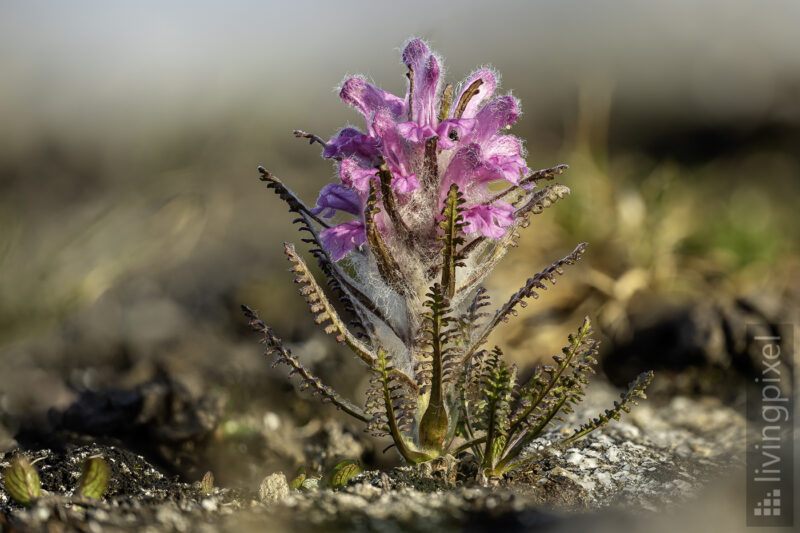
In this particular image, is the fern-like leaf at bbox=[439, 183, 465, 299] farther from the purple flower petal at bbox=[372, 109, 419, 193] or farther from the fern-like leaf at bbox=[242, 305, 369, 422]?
the fern-like leaf at bbox=[242, 305, 369, 422]

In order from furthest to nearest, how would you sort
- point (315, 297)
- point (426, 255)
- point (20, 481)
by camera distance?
point (426, 255) < point (315, 297) < point (20, 481)

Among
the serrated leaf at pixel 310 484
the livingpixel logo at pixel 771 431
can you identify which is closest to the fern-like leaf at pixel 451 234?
the serrated leaf at pixel 310 484

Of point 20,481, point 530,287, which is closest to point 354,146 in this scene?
point 530,287

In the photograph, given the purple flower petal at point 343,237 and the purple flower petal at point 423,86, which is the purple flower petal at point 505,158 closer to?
the purple flower petal at point 423,86

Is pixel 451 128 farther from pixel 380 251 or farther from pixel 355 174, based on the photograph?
pixel 380 251

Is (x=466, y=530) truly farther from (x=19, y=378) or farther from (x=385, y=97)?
(x=19, y=378)

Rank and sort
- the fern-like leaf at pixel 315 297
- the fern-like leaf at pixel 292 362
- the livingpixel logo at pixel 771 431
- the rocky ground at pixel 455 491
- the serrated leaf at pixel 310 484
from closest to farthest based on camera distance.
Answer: the rocky ground at pixel 455 491 < the livingpixel logo at pixel 771 431 < the fern-like leaf at pixel 315 297 < the fern-like leaf at pixel 292 362 < the serrated leaf at pixel 310 484

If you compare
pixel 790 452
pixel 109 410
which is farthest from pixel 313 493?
pixel 790 452
